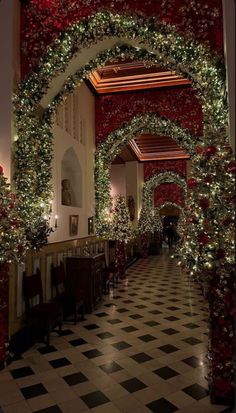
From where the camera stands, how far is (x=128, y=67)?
8.22m

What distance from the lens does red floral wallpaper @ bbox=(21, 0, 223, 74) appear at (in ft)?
13.6

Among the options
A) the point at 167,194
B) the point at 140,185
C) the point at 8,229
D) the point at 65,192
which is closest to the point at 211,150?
the point at 8,229

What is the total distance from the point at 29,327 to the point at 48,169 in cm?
249

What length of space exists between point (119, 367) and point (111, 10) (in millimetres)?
4888

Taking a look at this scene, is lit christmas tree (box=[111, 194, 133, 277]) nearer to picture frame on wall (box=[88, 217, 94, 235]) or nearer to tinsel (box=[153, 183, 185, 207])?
picture frame on wall (box=[88, 217, 94, 235])

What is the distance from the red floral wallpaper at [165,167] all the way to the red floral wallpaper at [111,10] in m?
12.9

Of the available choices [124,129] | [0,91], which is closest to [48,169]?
[0,91]

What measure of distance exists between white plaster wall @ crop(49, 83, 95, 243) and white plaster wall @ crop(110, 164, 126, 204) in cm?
766

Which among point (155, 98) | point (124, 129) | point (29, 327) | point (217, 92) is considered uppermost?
point (155, 98)

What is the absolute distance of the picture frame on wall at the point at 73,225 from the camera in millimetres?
7352

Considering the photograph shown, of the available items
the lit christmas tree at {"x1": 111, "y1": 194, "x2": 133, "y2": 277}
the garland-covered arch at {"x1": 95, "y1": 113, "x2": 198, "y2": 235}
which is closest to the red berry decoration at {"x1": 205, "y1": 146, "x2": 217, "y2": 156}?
the garland-covered arch at {"x1": 95, "y1": 113, "x2": 198, "y2": 235}

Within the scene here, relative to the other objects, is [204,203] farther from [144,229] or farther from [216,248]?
[144,229]

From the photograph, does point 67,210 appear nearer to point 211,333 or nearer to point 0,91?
point 0,91

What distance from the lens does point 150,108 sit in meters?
8.72
